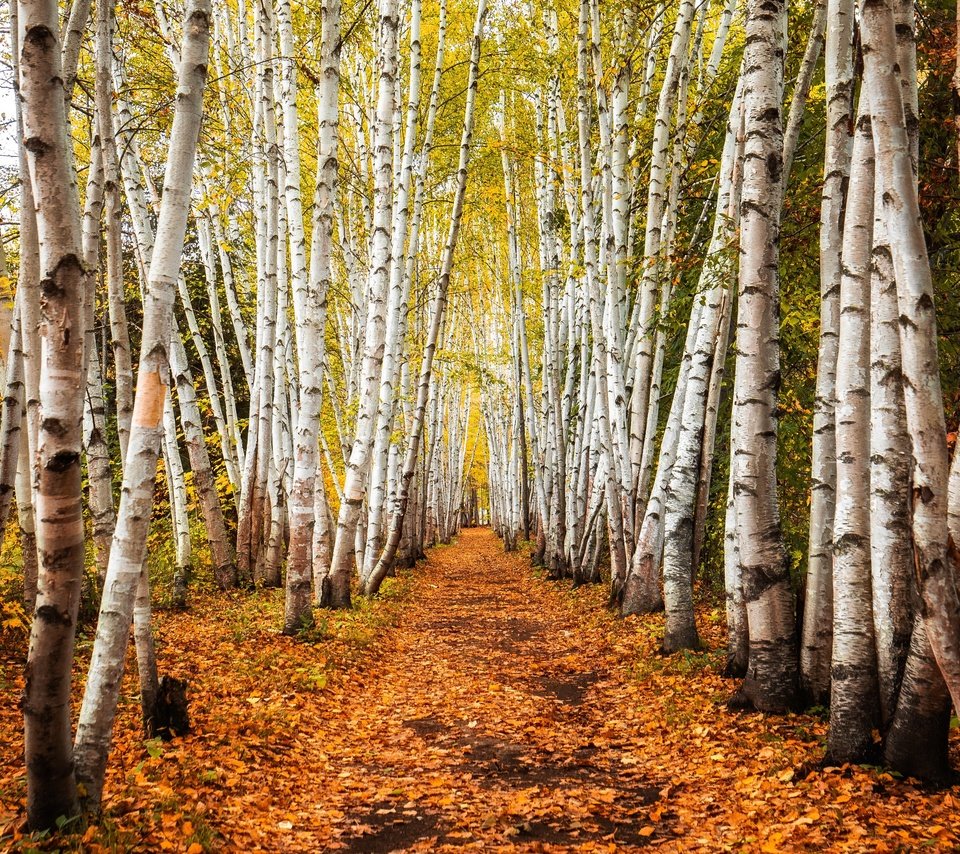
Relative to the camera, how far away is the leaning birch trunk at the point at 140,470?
358cm

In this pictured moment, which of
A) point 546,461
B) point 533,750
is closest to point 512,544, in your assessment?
point 546,461

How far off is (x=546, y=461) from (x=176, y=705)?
14.2 meters

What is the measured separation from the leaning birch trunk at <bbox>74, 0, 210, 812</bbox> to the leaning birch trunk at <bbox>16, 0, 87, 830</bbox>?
0.35m

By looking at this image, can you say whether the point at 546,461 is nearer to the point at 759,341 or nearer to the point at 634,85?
the point at 634,85

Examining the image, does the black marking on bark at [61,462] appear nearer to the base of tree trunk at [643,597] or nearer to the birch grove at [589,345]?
the birch grove at [589,345]

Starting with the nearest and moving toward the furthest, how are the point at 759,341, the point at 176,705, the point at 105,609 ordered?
the point at 105,609
the point at 176,705
the point at 759,341

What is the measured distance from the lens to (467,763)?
5109 millimetres

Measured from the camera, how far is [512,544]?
28469 millimetres

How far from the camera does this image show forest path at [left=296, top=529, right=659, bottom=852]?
4.07 meters

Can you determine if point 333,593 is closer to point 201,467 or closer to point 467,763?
point 201,467

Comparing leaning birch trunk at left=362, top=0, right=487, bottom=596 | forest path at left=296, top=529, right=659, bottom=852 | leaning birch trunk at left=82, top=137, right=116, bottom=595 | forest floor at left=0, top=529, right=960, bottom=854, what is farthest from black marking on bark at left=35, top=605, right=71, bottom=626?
leaning birch trunk at left=362, top=0, right=487, bottom=596

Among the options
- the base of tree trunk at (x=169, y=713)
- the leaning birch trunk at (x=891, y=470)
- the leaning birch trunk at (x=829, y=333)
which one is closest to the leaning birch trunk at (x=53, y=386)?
the base of tree trunk at (x=169, y=713)

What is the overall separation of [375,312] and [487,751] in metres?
6.68

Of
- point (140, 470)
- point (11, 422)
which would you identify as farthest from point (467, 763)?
point (11, 422)
